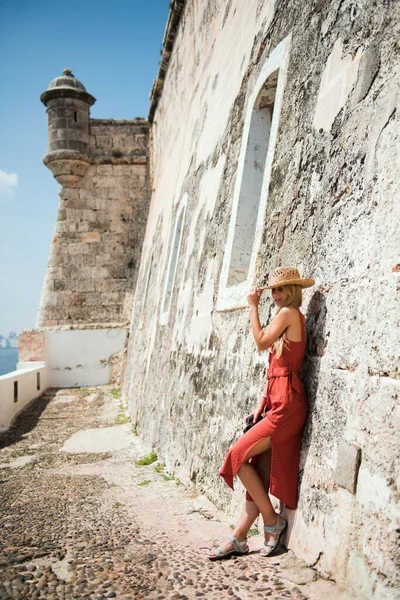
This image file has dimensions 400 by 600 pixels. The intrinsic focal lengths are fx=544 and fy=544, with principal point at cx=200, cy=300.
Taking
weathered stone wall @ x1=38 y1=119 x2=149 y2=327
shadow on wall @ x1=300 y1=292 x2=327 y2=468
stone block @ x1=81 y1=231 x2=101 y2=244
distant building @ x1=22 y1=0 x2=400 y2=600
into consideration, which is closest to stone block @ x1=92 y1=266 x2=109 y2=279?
weathered stone wall @ x1=38 y1=119 x2=149 y2=327

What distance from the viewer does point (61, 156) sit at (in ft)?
A: 46.4

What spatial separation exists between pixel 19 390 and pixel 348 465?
8110mm

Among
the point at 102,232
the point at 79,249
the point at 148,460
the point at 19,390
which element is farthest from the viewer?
the point at 102,232

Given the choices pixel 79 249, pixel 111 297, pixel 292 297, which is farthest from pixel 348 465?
pixel 79 249

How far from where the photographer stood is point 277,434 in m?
2.45

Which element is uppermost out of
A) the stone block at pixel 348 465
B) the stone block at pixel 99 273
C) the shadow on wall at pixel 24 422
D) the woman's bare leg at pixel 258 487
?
the stone block at pixel 99 273

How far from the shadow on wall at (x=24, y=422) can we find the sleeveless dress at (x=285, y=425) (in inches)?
197

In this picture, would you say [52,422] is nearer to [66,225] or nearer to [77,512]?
[77,512]

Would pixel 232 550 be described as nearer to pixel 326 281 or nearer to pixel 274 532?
pixel 274 532

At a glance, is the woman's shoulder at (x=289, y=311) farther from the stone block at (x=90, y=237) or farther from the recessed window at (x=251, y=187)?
the stone block at (x=90, y=237)

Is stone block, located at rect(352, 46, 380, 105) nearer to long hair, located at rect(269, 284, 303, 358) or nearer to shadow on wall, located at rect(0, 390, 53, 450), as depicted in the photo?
long hair, located at rect(269, 284, 303, 358)

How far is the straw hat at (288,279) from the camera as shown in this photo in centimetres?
249

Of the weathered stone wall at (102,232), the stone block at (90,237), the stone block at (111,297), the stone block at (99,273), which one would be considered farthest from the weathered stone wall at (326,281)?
the stone block at (90,237)

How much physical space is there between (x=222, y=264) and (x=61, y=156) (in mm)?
11090
